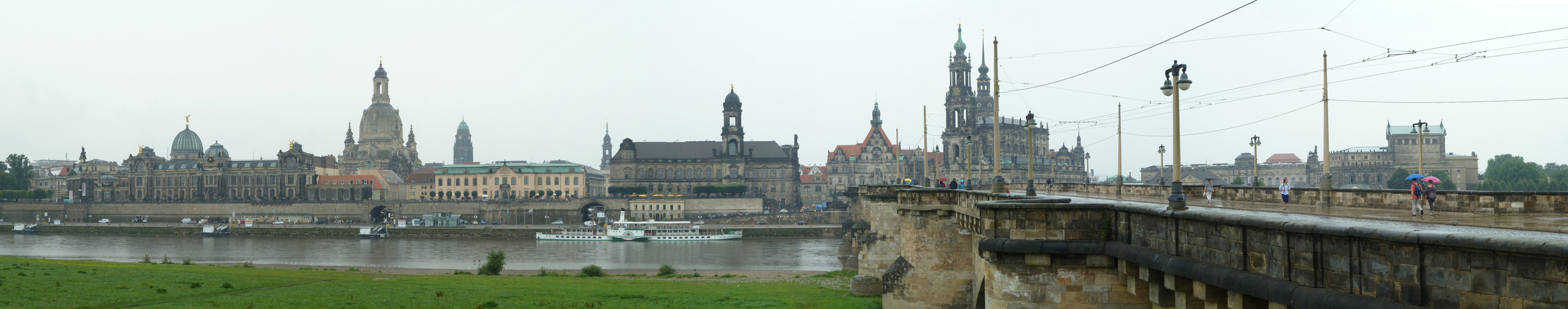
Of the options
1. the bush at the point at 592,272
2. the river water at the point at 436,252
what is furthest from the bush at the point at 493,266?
the river water at the point at 436,252

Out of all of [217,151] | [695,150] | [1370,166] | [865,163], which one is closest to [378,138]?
[217,151]

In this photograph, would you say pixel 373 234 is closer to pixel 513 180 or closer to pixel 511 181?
pixel 511 181

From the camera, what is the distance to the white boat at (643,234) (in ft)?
349

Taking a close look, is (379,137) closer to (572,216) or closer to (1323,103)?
(572,216)

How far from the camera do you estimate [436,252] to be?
88.2m

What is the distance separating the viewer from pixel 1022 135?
167375 mm

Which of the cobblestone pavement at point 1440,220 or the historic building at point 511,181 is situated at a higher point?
the historic building at point 511,181

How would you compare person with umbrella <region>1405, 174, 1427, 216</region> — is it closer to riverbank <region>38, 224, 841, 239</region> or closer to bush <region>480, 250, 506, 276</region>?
bush <region>480, 250, 506, 276</region>

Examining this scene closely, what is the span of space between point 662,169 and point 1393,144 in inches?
4799

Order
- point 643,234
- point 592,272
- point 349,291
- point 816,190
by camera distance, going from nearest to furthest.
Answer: point 349,291 → point 592,272 → point 643,234 → point 816,190

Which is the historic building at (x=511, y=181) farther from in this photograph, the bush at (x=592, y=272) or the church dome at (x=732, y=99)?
the bush at (x=592, y=272)

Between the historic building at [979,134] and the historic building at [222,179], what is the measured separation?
98189 mm

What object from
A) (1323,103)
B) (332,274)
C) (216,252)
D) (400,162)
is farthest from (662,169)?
(1323,103)

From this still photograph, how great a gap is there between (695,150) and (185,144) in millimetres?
94371
